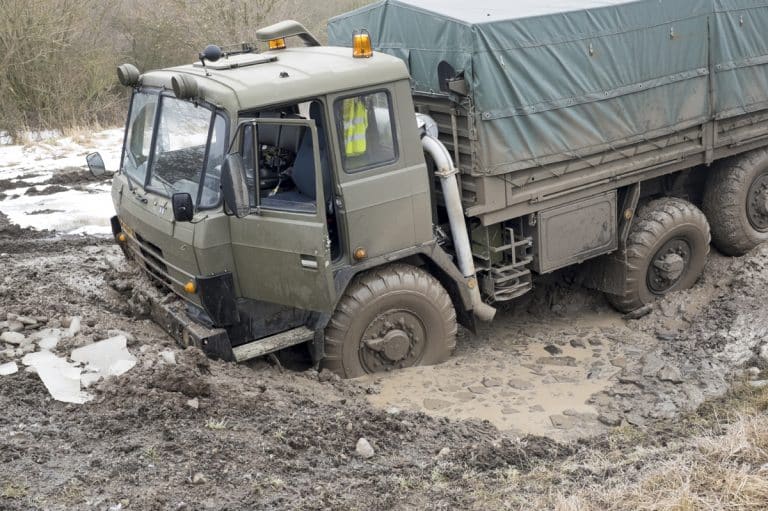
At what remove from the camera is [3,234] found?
934cm

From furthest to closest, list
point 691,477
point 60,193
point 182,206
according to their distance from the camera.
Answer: point 60,193 → point 182,206 → point 691,477

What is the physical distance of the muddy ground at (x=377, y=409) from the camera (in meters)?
4.39

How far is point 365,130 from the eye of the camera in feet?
19.0

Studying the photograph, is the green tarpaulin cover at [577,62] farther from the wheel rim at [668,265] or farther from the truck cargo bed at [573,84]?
the wheel rim at [668,265]

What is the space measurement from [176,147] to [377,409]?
2.24 m

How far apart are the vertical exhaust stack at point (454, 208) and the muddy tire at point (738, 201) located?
2824mm

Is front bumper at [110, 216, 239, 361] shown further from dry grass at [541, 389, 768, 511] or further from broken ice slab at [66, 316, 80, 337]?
dry grass at [541, 389, 768, 511]

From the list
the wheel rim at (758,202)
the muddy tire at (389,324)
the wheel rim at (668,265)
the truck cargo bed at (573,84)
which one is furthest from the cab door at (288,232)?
the wheel rim at (758,202)

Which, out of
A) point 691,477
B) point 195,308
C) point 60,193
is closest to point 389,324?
point 195,308

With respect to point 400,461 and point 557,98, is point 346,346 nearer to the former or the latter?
point 400,461

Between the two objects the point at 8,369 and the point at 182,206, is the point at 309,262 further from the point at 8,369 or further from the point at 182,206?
the point at 8,369

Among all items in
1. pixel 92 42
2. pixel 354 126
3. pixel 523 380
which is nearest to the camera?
pixel 354 126

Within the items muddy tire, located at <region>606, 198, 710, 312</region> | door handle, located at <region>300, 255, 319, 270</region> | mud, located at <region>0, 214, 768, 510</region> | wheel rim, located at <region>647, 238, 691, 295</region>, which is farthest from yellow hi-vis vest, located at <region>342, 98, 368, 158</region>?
wheel rim, located at <region>647, 238, 691, 295</region>

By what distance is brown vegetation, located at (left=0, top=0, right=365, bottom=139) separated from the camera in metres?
15.0
